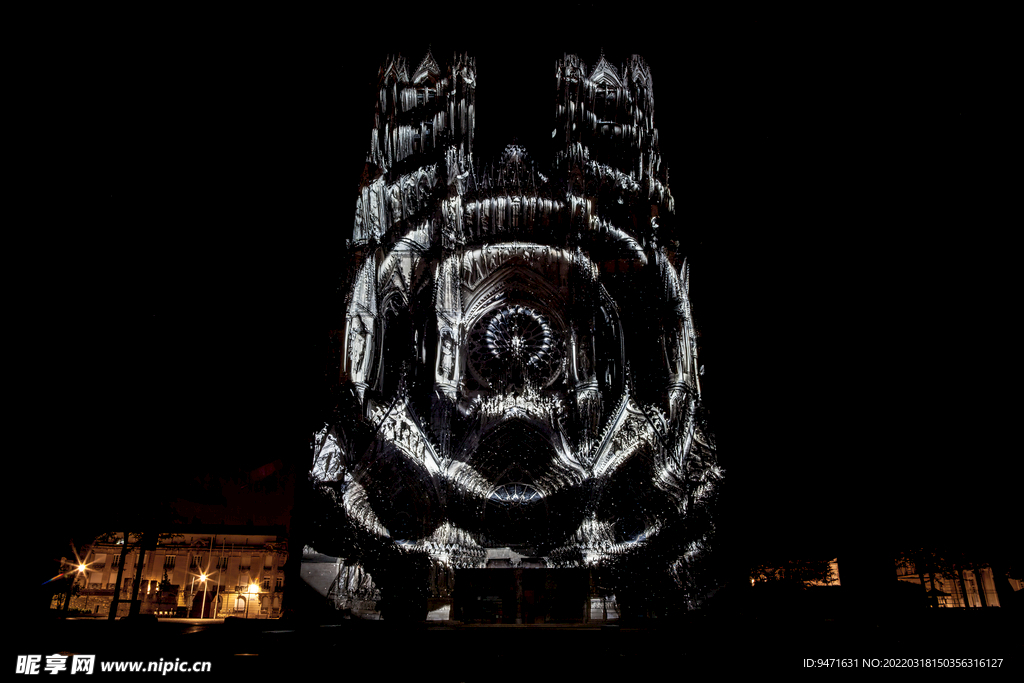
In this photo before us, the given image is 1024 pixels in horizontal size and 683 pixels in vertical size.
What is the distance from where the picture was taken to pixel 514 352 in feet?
67.2

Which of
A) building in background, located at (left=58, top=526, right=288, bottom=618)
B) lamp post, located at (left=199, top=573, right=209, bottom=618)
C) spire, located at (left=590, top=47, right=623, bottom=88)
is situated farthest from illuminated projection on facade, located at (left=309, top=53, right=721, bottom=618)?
lamp post, located at (left=199, top=573, right=209, bottom=618)

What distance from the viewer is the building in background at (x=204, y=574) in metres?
22.8

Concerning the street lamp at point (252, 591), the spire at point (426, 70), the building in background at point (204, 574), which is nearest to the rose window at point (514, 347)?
the spire at point (426, 70)

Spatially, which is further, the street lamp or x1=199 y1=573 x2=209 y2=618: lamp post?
the street lamp

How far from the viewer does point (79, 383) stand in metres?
10.0

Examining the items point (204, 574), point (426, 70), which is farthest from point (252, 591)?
point (426, 70)

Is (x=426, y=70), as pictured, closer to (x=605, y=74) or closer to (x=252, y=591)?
(x=605, y=74)

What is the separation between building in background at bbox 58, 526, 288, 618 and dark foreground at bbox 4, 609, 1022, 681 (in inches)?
729

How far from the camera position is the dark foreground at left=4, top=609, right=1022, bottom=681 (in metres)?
5.03

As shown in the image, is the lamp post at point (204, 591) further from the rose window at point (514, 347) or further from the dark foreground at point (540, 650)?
the dark foreground at point (540, 650)

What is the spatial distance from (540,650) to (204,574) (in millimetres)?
22660

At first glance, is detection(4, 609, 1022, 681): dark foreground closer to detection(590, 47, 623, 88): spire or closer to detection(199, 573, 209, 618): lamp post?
detection(199, 573, 209, 618): lamp post

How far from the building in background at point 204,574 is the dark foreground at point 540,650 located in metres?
18.5

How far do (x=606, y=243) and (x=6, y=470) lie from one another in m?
16.6
